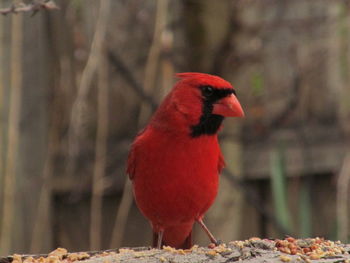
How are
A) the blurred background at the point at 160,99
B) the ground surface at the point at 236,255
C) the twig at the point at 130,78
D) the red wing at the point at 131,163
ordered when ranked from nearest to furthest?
1. the ground surface at the point at 236,255
2. the red wing at the point at 131,163
3. the blurred background at the point at 160,99
4. the twig at the point at 130,78

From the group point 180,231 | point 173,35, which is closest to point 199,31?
point 173,35

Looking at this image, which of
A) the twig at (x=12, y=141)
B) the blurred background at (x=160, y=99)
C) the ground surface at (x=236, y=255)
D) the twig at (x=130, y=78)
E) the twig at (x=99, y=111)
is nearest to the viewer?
the ground surface at (x=236, y=255)

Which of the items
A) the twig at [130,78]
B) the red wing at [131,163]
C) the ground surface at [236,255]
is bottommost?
the ground surface at [236,255]

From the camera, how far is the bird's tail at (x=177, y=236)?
291 centimetres

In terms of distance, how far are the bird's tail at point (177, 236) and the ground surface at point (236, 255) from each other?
0.58m

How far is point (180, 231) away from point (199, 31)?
1.35 metres

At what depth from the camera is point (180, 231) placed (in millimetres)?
2926

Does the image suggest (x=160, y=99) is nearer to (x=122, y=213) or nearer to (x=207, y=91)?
(x=122, y=213)

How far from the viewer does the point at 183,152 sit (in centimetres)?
269

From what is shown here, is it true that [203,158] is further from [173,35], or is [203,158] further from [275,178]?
[173,35]

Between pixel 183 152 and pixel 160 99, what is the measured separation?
4.34ft

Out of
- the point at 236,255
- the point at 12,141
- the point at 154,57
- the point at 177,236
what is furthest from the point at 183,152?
the point at 154,57

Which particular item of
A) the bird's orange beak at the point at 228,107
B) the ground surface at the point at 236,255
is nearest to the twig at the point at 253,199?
the bird's orange beak at the point at 228,107

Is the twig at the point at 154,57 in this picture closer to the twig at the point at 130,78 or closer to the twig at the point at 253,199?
the twig at the point at 130,78
